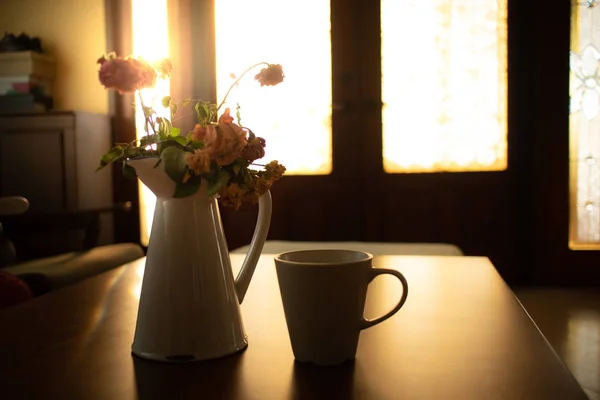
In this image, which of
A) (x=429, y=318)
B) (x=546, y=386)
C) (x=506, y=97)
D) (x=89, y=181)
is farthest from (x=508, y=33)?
(x=546, y=386)

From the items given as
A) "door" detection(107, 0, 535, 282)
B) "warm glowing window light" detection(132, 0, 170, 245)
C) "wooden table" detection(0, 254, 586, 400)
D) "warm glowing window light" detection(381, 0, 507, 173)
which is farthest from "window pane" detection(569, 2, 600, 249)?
"wooden table" detection(0, 254, 586, 400)

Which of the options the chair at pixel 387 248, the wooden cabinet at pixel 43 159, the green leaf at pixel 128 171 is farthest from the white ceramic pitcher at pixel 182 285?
the wooden cabinet at pixel 43 159

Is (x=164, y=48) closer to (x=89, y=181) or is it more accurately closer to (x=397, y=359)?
(x=89, y=181)

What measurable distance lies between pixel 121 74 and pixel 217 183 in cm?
15

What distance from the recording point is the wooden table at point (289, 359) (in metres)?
0.57

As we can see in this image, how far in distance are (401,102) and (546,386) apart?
2834 millimetres

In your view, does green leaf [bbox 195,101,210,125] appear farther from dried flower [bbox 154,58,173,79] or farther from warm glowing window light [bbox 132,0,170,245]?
warm glowing window light [bbox 132,0,170,245]

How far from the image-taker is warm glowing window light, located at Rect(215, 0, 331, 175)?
132 inches

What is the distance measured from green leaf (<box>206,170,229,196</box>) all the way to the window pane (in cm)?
302

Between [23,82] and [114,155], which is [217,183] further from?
[23,82]

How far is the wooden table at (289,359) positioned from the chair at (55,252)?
3.20ft

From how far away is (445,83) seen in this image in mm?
3252

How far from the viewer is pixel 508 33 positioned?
319 centimetres

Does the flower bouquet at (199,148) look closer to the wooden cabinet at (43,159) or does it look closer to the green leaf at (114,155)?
the green leaf at (114,155)
